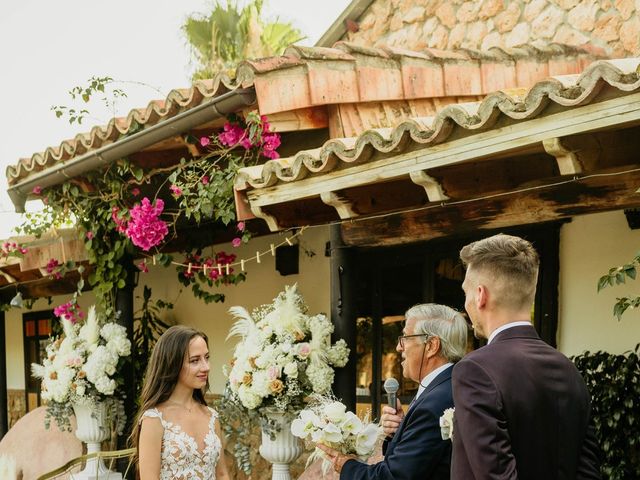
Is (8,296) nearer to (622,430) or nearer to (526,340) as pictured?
(622,430)

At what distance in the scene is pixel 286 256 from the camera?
22.7 ft

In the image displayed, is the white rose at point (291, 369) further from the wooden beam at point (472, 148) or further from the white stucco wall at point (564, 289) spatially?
the white stucco wall at point (564, 289)

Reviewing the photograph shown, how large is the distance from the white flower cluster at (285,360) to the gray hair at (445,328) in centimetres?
179

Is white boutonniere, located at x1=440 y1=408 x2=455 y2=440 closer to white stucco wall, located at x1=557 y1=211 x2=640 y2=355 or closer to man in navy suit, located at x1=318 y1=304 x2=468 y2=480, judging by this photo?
man in navy suit, located at x1=318 y1=304 x2=468 y2=480

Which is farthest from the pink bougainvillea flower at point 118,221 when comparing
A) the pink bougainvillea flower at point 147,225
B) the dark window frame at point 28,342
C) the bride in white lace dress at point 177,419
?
the dark window frame at point 28,342

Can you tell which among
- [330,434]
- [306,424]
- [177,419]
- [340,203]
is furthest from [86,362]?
[330,434]

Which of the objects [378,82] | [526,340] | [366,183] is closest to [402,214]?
[366,183]

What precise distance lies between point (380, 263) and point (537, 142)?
2.69 m

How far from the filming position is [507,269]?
240 cm

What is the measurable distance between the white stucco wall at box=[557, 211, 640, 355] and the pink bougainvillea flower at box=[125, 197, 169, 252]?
276 cm

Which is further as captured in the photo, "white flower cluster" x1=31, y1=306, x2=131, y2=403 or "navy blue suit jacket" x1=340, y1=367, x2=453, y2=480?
"white flower cluster" x1=31, y1=306, x2=131, y2=403

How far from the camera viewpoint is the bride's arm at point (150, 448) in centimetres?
374

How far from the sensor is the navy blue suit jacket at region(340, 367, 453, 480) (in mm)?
2955

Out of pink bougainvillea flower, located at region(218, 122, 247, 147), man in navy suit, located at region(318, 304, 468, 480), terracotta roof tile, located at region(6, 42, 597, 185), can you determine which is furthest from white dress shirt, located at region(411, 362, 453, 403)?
pink bougainvillea flower, located at region(218, 122, 247, 147)
